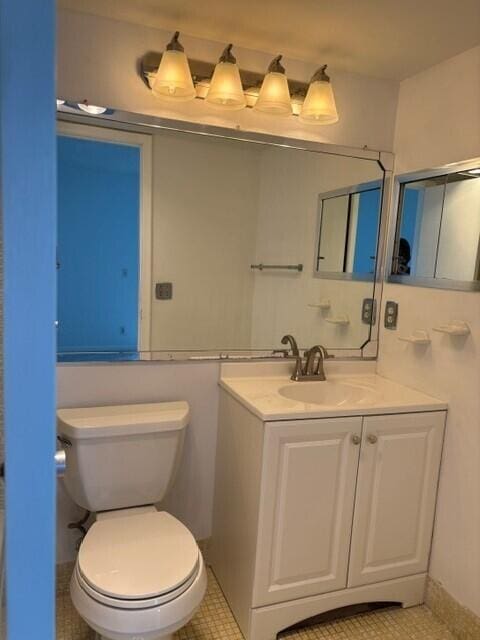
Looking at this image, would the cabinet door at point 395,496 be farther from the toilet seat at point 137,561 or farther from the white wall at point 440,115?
the white wall at point 440,115

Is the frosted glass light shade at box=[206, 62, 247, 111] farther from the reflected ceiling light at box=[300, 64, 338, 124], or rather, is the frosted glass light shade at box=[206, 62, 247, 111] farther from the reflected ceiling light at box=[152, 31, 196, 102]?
the reflected ceiling light at box=[300, 64, 338, 124]

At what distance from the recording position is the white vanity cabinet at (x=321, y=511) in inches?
63.5

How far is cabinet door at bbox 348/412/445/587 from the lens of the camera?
174 cm

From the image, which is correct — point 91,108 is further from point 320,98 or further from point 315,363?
point 315,363

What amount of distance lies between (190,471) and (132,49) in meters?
1.69

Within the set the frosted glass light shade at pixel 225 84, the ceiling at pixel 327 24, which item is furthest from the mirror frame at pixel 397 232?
the frosted glass light shade at pixel 225 84

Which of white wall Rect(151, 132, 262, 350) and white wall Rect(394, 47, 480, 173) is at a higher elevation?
white wall Rect(394, 47, 480, 173)

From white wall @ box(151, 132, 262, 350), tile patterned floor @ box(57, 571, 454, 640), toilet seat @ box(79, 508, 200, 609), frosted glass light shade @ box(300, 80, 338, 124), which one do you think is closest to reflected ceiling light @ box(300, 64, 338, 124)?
frosted glass light shade @ box(300, 80, 338, 124)

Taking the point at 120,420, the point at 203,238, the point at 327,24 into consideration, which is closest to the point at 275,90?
the point at 327,24

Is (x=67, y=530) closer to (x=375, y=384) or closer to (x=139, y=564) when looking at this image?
(x=139, y=564)

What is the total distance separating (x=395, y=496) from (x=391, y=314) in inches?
30.9

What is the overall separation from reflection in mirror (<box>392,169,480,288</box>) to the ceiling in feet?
1.58

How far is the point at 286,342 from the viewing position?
2125 mm

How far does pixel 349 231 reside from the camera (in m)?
2.18
